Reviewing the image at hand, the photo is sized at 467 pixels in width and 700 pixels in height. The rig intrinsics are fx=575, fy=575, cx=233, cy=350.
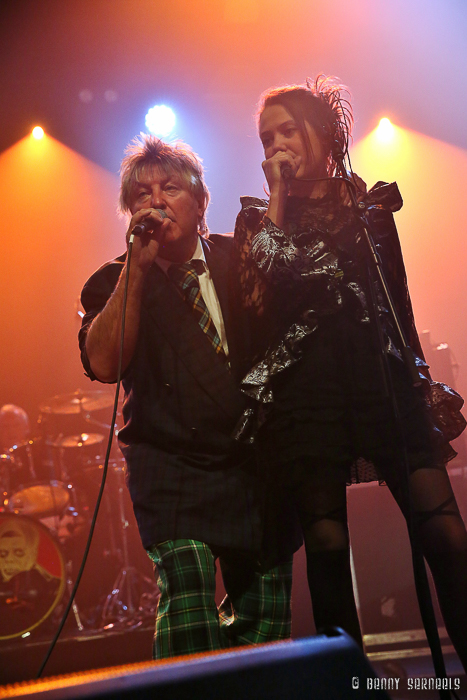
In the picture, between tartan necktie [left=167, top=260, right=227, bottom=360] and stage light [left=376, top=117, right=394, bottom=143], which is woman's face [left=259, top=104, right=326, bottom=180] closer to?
tartan necktie [left=167, top=260, right=227, bottom=360]

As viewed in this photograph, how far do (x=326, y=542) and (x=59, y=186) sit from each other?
5149 mm

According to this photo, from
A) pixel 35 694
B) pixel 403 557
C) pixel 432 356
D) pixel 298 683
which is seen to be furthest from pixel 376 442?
pixel 432 356

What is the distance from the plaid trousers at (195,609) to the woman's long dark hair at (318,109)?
1232 millimetres

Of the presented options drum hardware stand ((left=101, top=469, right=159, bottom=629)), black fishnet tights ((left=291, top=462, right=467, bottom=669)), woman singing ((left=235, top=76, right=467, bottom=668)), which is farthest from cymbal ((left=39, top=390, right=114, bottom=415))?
black fishnet tights ((left=291, top=462, right=467, bottom=669))

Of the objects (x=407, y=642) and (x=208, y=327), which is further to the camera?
(x=407, y=642)

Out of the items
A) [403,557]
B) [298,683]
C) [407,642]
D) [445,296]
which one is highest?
[445,296]

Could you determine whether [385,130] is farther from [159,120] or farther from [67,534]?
[67,534]

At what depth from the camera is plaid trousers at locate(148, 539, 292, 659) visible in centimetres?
154

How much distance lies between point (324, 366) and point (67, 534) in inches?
149

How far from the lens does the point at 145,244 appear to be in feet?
5.74

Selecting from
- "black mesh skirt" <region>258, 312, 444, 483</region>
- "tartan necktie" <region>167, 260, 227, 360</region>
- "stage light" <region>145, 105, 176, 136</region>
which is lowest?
"black mesh skirt" <region>258, 312, 444, 483</region>

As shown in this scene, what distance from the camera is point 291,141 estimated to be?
5.73 feet

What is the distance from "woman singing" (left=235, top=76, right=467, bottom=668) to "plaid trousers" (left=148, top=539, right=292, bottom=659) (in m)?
0.32

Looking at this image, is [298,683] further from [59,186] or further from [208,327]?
[59,186]
